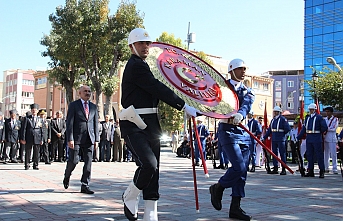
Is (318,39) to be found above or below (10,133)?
above

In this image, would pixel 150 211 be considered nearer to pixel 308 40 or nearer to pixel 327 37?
pixel 327 37

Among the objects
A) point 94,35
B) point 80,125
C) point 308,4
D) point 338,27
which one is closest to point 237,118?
point 80,125

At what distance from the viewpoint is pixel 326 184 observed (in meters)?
10.2

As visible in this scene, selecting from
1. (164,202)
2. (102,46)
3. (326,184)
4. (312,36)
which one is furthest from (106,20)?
(312,36)

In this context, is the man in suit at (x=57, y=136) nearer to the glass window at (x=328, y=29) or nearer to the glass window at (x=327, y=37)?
the glass window at (x=327, y=37)

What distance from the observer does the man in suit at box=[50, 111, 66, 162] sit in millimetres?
17703

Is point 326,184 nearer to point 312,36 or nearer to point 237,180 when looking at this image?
point 237,180

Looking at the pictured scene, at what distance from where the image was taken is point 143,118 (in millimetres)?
4918

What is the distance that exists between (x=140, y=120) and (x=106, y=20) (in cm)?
2599

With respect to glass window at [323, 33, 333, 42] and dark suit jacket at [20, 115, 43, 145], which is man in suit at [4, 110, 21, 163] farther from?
glass window at [323, 33, 333, 42]

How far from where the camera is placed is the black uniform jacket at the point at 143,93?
15.8 feet

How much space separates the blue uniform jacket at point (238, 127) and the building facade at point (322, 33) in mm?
64031

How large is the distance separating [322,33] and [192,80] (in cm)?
6938

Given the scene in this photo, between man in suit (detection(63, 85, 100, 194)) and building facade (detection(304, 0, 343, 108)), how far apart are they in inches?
2479
